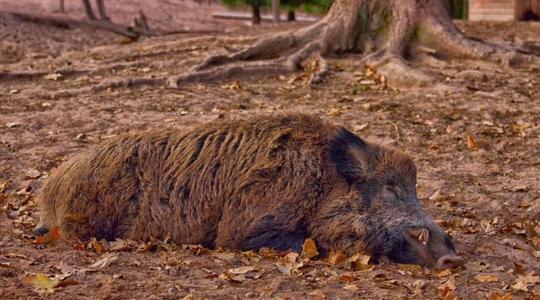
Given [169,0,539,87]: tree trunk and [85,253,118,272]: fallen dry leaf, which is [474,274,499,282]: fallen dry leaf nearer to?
[85,253,118,272]: fallen dry leaf

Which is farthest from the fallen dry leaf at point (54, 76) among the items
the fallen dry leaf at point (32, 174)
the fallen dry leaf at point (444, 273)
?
the fallen dry leaf at point (444, 273)

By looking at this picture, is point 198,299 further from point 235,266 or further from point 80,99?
point 80,99

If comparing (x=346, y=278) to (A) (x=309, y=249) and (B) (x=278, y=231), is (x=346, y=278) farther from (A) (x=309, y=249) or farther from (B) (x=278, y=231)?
(B) (x=278, y=231)

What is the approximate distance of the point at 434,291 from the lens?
202 inches

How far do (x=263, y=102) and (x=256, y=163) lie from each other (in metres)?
4.82

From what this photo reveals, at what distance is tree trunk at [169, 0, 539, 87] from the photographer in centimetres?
1212

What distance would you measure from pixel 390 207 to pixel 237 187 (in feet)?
3.06

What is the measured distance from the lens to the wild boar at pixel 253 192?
19.4 feet

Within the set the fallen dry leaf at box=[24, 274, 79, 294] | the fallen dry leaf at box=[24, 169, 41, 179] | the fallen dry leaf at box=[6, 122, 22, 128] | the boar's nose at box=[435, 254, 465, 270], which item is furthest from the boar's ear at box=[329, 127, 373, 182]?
the fallen dry leaf at box=[6, 122, 22, 128]

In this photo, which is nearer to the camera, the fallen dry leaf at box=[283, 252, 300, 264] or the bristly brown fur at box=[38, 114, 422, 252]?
the fallen dry leaf at box=[283, 252, 300, 264]

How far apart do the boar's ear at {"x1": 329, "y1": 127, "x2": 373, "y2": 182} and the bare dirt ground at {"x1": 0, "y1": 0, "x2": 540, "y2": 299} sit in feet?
2.10

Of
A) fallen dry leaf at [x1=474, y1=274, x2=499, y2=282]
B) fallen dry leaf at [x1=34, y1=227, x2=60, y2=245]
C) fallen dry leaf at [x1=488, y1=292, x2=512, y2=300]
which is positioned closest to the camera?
fallen dry leaf at [x1=488, y1=292, x2=512, y2=300]

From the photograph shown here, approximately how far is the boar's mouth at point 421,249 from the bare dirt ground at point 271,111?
0.16 m

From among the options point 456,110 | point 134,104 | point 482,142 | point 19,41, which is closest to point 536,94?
point 456,110
